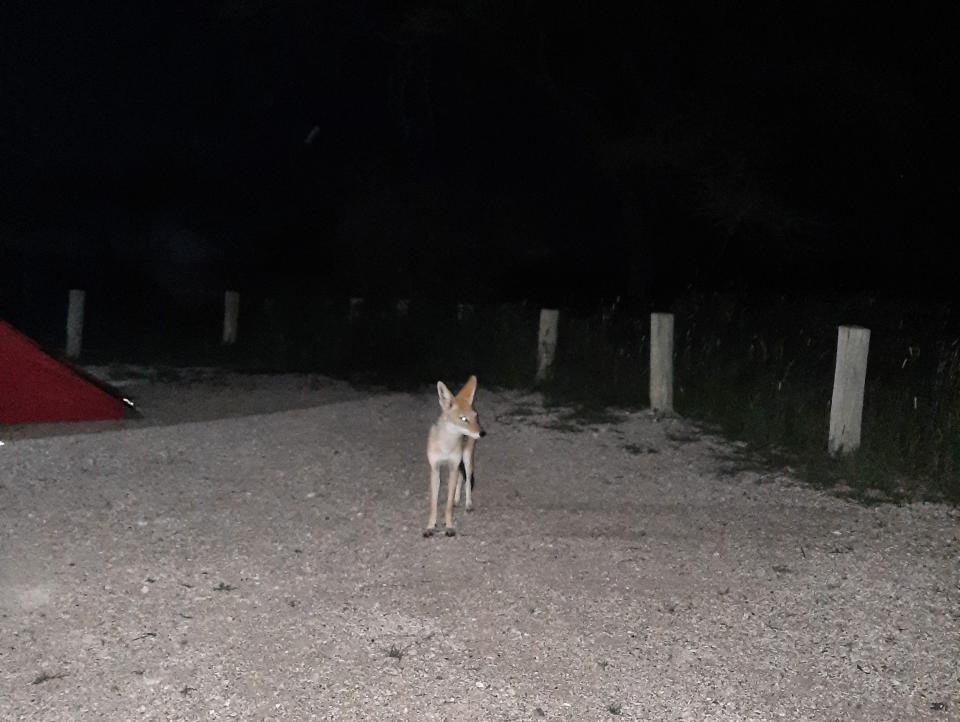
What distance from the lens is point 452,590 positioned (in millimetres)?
5848

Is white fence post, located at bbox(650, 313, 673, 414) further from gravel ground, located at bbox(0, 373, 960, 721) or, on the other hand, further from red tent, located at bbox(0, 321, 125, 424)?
red tent, located at bbox(0, 321, 125, 424)

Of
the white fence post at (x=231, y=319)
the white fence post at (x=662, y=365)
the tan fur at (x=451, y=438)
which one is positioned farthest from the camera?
the white fence post at (x=231, y=319)

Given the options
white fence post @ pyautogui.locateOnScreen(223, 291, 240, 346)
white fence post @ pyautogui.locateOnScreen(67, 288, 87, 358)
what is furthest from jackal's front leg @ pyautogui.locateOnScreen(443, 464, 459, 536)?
white fence post @ pyautogui.locateOnScreen(223, 291, 240, 346)

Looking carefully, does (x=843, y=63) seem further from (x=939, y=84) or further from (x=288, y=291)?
(x=288, y=291)

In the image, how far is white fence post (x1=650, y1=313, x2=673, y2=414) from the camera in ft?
38.3

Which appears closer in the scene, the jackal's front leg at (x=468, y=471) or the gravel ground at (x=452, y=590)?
the gravel ground at (x=452, y=590)

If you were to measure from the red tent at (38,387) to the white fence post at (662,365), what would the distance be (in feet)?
17.8

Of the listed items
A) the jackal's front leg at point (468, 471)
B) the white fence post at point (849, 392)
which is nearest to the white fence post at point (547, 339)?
the white fence post at point (849, 392)

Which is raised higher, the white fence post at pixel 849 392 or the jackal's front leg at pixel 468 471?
the white fence post at pixel 849 392

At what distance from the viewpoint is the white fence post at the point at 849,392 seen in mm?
9359

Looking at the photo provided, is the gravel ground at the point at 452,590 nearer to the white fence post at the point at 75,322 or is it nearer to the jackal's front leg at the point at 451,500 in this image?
the jackal's front leg at the point at 451,500

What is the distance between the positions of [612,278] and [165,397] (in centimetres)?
1439

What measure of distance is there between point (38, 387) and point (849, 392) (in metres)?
6.95

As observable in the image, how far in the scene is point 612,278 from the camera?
2517 cm
